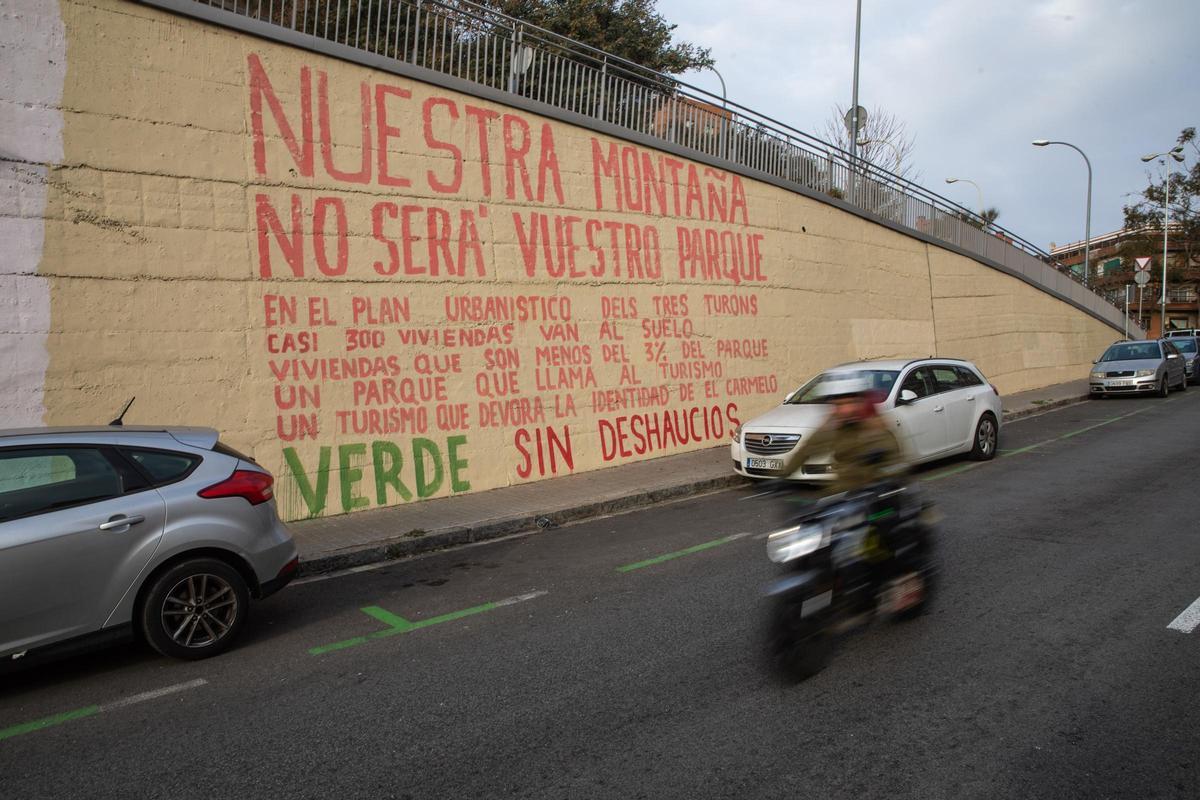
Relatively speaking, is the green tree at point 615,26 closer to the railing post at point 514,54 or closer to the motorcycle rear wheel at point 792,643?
the railing post at point 514,54

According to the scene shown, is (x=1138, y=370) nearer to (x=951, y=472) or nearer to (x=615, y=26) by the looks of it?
(x=951, y=472)

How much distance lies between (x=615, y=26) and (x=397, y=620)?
81.5 ft

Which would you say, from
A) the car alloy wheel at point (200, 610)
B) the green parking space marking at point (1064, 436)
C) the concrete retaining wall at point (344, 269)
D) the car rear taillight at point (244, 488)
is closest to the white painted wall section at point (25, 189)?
the concrete retaining wall at point (344, 269)

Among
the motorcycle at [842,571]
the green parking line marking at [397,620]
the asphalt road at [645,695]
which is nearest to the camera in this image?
the asphalt road at [645,695]

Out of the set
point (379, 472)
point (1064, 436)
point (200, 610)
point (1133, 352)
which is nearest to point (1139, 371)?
point (1133, 352)

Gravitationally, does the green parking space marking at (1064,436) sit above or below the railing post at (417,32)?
below

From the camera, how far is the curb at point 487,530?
7.71 meters

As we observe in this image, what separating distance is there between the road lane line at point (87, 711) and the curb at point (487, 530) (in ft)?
8.41

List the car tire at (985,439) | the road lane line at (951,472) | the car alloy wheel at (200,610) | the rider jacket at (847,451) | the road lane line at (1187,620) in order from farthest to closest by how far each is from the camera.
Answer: the car tire at (985,439)
the road lane line at (951,472)
the car alloy wheel at (200,610)
the road lane line at (1187,620)
the rider jacket at (847,451)

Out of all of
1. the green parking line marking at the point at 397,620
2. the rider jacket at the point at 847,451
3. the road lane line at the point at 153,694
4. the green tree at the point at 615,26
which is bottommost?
the road lane line at the point at 153,694

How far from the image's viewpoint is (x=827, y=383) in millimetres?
11695

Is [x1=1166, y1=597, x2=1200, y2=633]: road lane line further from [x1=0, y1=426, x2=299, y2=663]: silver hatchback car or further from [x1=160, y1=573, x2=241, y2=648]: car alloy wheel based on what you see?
[x1=160, y1=573, x2=241, y2=648]: car alloy wheel

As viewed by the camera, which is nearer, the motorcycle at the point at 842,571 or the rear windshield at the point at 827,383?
the motorcycle at the point at 842,571

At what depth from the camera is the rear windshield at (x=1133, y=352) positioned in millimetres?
21844
